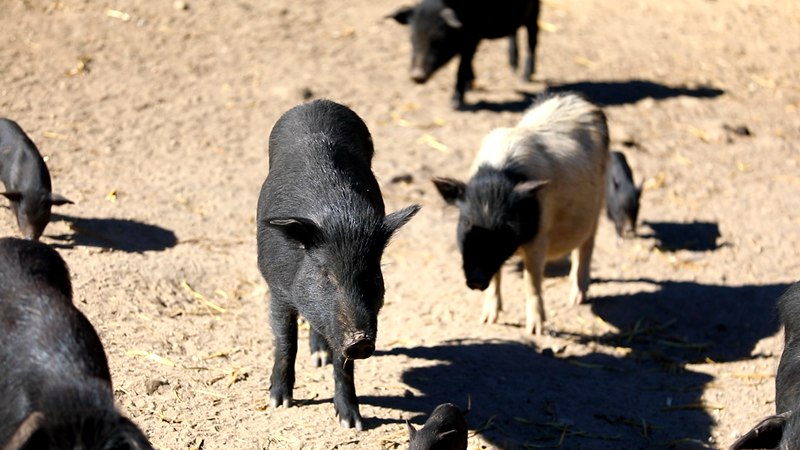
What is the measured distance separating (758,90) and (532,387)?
6496 millimetres

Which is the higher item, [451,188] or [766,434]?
[766,434]

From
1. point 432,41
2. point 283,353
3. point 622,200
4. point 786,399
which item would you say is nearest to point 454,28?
point 432,41

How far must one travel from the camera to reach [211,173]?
8.96 m

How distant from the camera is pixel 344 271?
544cm

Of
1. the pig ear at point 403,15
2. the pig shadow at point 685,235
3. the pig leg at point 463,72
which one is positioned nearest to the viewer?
the pig shadow at point 685,235

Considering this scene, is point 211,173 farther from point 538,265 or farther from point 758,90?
point 758,90

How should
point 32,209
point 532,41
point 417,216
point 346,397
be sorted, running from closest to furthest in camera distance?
point 346,397 → point 32,209 → point 417,216 → point 532,41

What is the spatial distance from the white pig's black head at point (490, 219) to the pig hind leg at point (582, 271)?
96 centimetres

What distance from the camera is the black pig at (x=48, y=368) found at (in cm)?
393

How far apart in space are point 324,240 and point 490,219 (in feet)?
6.95

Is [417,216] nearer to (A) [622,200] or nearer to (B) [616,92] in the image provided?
(A) [622,200]

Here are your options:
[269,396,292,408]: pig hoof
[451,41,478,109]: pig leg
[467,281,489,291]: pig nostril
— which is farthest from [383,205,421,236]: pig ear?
[451,41,478,109]: pig leg

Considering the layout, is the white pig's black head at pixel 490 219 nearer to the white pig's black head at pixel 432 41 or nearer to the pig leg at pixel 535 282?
the pig leg at pixel 535 282

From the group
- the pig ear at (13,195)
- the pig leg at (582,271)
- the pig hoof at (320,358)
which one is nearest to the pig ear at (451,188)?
the pig leg at (582,271)
